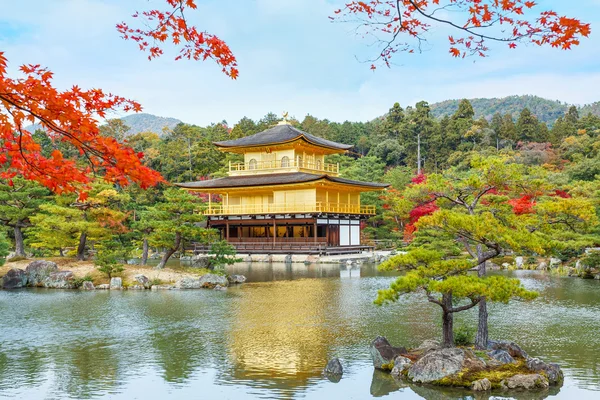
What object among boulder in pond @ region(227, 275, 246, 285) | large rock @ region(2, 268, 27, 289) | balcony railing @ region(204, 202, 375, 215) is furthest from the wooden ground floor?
large rock @ region(2, 268, 27, 289)

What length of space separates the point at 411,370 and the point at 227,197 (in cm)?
2588

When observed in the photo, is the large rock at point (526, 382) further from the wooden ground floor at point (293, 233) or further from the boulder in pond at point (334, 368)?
the wooden ground floor at point (293, 233)

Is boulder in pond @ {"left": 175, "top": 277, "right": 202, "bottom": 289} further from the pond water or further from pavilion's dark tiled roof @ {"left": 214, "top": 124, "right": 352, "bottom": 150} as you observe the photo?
pavilion's dark tiled roof @ {"left": 214, "top": 124, "right": 352, "bottom": 150}

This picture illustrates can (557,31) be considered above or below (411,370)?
above

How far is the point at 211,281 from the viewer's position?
16469 millimetres

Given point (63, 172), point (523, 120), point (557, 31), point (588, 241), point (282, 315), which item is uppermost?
point (523, 120)

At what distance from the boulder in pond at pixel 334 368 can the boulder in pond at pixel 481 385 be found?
169 centimetres

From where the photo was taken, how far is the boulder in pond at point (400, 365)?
293 inches

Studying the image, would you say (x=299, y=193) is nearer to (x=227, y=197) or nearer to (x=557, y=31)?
(x=227, y=197)

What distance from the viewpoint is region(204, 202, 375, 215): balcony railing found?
28.8m

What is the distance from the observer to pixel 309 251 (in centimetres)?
2773

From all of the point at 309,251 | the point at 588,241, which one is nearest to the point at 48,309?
the point at 588,241

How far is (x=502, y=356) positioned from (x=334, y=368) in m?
2.20

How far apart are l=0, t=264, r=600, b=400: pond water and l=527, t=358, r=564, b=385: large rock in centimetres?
15
